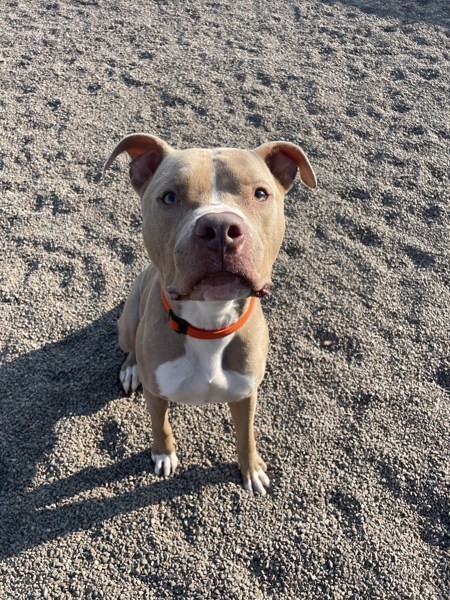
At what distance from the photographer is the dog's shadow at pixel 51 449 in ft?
9.95

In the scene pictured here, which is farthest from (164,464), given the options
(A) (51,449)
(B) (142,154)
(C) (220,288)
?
(B) (142,154)

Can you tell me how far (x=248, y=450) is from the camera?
312 centimetres

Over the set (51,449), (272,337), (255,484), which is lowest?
(51,449)

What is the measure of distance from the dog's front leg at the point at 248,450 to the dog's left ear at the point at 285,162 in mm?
1255

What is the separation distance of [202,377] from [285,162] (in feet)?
4.15

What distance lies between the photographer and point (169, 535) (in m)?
2.98

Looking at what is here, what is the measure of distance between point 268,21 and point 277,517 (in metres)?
7.43

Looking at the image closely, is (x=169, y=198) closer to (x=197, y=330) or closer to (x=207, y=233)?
(x=207, y=233)

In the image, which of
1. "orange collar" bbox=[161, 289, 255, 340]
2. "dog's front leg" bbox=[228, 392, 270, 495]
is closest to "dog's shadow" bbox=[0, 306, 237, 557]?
"dog's front leg" bbox=[228, 392, 270, 495]

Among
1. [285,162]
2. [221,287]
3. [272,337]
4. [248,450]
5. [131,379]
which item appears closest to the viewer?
[221,287]

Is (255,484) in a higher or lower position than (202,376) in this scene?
lower

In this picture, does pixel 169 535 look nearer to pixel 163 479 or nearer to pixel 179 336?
pixel 163 479

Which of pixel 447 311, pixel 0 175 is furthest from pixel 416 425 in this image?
pixel 0 175

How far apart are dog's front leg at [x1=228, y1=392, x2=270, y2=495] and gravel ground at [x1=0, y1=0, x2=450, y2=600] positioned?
0.09 metres
